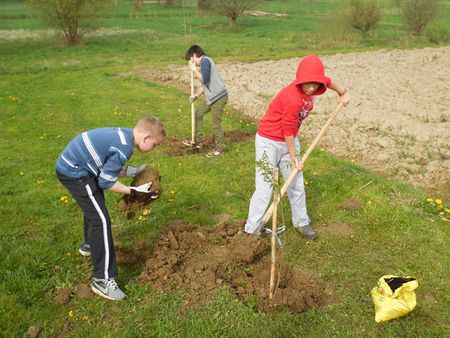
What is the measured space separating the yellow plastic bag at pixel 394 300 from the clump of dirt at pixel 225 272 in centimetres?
55

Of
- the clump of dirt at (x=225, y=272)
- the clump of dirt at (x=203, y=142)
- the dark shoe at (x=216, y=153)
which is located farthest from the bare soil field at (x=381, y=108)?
the clump of dirt at (x=225, y=272)

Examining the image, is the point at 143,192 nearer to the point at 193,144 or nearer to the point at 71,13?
the point at 193,144

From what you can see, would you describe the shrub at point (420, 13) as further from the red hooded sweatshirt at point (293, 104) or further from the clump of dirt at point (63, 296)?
the clump of dirt at point (63, 296)

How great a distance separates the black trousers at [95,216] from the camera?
4.37 meters

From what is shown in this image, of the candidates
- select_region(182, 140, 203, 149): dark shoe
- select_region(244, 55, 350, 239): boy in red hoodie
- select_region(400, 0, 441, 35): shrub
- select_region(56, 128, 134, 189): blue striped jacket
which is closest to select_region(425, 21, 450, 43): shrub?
select_region(400, 0, 441, 35): shrub

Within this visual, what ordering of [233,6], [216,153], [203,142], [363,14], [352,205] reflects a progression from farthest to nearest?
[233,6], [363,14], [203,142], [216,153], [352,205]

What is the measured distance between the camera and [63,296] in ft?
15.1

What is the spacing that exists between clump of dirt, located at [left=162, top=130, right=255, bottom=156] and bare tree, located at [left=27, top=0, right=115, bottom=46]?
20.2 metres

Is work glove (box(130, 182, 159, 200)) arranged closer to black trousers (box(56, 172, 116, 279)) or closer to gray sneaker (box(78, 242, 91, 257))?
black trousers (box(56, 172, 116, 279))

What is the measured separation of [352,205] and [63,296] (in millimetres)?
4204

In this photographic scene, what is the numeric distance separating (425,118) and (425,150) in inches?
87.8

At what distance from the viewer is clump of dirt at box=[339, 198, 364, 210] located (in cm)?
660

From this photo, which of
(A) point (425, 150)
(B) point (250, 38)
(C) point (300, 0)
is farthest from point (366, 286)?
(C) point (300, 0)

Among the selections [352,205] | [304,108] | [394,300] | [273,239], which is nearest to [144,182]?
[273,239]
